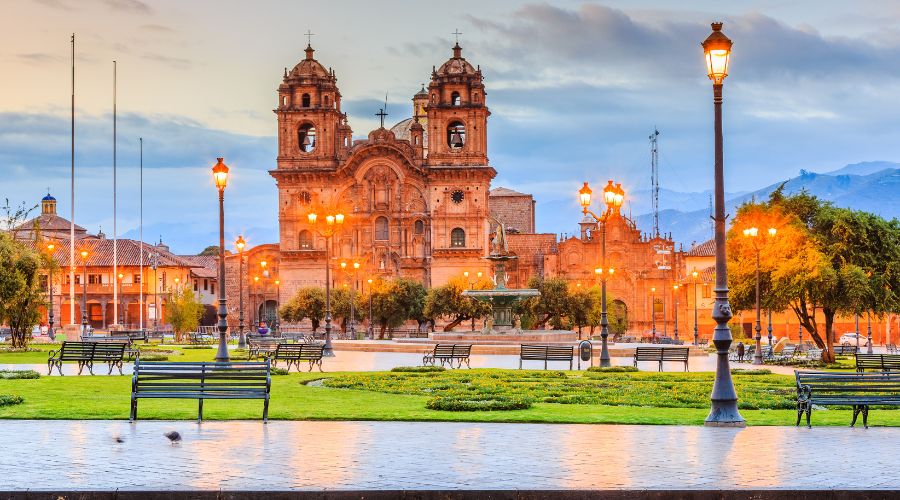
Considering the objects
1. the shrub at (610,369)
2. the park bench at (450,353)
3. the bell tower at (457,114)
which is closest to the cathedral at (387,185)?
the bell tower at (457,114)

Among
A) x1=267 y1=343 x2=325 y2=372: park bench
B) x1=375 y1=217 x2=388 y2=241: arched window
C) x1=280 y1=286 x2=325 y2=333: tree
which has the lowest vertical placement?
x1=267 y1=343 x2=325 y2=372: park bench

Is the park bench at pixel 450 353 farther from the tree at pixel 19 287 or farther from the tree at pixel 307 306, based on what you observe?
the tree at pixel 307 306

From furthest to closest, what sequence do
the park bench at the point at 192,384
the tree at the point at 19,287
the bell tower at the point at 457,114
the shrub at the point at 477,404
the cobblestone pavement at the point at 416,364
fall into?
→ the bell tower at the point at 457,114, the tree at the point at 19,287, the cobblestone pavement at the point at 416,364, the shrub at the point at 477,404, the park bench at the point at 192,384

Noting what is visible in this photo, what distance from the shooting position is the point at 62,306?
99.2 meters

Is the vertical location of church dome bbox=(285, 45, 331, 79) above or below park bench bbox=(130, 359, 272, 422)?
above

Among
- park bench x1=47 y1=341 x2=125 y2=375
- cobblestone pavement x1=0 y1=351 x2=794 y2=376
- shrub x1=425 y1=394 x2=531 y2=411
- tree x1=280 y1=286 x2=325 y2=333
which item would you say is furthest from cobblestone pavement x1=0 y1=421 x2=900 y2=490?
tree x1=280 y1=286 x2=325 y2=333

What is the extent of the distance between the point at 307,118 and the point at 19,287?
48.1 m

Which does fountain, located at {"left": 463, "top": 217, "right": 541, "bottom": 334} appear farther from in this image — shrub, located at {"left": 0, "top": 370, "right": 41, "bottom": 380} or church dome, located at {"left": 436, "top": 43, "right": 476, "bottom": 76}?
church dome, located at {"left": 436, "top": 43, "right": 476, "bottom": 76}

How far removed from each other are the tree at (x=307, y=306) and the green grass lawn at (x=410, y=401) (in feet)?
168

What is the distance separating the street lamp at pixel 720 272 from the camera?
50.9 feet

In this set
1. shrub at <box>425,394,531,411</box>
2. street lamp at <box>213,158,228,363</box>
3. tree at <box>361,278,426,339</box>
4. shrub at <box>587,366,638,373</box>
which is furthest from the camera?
tree at <box>361,278,426,339</box>

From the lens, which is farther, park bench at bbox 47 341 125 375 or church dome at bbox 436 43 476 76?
church dome at bbox 436 43 476 76

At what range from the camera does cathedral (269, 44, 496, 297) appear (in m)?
85.3

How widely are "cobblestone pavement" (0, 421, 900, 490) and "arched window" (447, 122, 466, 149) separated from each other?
235 feet
